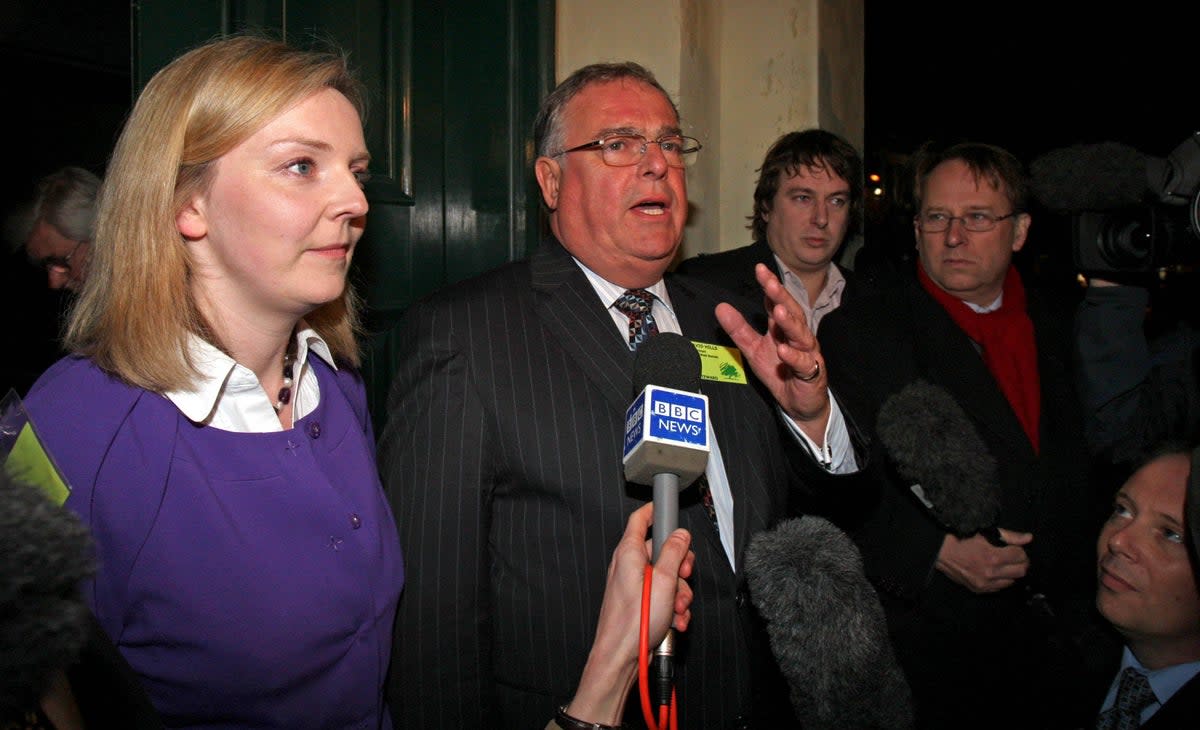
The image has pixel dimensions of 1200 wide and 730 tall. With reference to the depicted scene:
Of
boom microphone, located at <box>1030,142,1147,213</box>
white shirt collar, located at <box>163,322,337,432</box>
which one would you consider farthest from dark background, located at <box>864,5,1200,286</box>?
white shirt collar, located at <box>163,322,337,432</box>

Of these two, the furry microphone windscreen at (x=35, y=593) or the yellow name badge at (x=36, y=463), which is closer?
the furry microphone windscreen at (x=35, y=593)

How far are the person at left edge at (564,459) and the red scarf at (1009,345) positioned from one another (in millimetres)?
881

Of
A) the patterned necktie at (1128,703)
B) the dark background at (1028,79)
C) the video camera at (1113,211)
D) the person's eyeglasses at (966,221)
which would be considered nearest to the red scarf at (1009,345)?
the person's eyeglasses at (966,221)

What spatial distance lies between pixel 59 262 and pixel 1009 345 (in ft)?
10.7

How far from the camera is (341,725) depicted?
5.02ft

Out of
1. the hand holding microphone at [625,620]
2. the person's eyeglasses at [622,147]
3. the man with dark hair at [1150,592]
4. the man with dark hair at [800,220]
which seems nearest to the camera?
the hand holding microphone at [625,620]

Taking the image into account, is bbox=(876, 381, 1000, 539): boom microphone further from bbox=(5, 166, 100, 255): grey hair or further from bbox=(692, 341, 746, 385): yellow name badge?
bbox=(5, 166, 100, 255): grey hair

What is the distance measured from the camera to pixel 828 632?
153 centimetres

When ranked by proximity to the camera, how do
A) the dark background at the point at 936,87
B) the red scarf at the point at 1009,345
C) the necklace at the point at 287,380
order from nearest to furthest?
the necklace at the point at 287,380
the red scarf at the point at 1009,345
the dark background at the point at 936,87

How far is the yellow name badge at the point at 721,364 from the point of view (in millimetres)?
2109

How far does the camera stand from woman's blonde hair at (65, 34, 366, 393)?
4.75 ft

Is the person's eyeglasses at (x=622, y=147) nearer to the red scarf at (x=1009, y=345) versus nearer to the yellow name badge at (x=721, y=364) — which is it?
the yellow name badge at (x=721, y=364)

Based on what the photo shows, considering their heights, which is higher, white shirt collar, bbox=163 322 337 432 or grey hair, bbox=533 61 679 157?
grey hair, bbox=533 61 679 157

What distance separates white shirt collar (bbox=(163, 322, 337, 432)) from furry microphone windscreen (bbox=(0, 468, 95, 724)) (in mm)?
594
